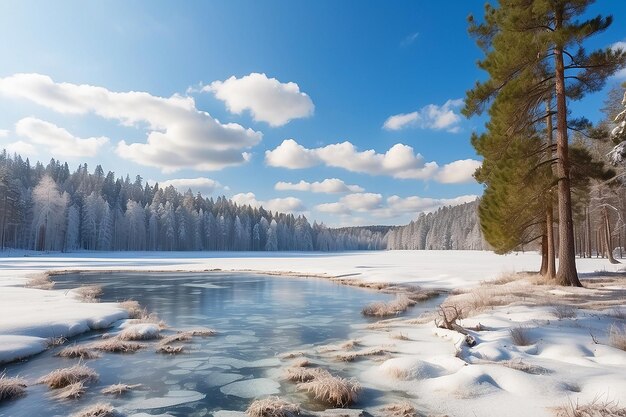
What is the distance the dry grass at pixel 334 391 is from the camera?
655cm

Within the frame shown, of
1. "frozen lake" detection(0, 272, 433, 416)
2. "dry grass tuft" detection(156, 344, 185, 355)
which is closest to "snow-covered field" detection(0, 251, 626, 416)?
"frozen lake" detection(0, 272, 433, 416)

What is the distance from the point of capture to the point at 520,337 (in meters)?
8.97

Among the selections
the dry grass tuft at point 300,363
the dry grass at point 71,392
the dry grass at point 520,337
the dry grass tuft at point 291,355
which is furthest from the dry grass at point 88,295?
the dry grass at point 520,337

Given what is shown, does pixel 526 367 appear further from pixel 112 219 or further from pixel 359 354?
pixel 112 219

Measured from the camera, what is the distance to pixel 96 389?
23.5 feet

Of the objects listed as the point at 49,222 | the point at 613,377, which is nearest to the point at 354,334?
the point at 613,377

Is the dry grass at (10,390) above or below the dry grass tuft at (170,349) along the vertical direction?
above

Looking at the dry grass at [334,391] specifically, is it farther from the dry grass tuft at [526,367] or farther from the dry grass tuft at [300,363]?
the dry grass tuft at [526,367]

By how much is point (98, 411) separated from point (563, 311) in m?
11.8

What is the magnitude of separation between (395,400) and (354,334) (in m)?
5.73

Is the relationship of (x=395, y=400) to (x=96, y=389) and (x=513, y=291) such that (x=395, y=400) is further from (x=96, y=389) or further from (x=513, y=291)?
(x=513, y=291)

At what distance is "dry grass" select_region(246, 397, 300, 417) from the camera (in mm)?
5918

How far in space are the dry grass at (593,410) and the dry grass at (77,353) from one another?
32.5ft

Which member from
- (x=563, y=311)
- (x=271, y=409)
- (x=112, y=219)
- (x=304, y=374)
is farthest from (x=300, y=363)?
(x=112, y=219)
